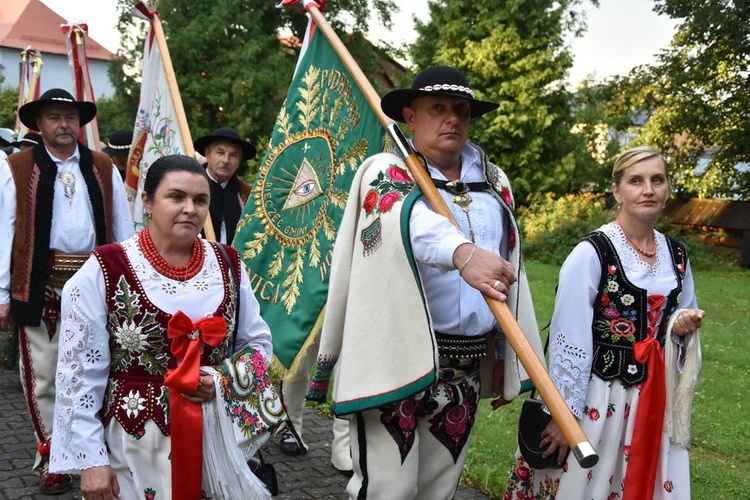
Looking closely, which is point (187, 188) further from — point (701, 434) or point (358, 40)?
point (358, 40)

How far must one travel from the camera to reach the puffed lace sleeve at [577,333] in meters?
3.44

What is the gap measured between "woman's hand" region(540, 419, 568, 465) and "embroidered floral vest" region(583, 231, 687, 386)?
327mm

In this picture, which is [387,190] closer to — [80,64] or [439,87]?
[439,87]

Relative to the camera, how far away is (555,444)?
3.42 metres

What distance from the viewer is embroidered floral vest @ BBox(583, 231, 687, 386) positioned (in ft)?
11.4

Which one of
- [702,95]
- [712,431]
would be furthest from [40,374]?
[702,95]

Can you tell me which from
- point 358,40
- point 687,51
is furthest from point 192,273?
point 358,40

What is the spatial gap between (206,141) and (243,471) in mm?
3702

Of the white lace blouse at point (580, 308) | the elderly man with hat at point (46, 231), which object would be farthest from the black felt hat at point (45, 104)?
the white lace blouse at point (580, 308)

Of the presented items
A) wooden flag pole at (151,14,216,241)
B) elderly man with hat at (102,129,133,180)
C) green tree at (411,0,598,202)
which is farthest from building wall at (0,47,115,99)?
wooden flag pole at (151,14,216,241)

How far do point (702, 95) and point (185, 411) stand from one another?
22140 mm

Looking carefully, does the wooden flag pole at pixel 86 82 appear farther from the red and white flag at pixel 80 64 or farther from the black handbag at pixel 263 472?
the black handbag at pixel 263 472

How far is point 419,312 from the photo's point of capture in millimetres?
3039

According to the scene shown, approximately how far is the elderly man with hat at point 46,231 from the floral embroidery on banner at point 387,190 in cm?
254
